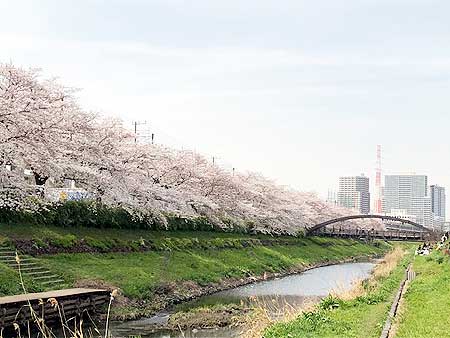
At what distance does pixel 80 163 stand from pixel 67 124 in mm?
3228

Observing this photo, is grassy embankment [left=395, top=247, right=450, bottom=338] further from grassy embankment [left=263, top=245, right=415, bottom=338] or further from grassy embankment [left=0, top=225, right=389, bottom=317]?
grassy embankment [left=0, top=225, right=389, bottom=317]

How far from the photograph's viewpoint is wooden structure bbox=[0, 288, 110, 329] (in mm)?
16656

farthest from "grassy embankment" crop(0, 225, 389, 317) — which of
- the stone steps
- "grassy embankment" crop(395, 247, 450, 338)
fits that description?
"grassy embankment" crop(395, 247, 450, 338)

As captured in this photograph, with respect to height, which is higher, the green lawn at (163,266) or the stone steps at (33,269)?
the stone steps at (33,269)

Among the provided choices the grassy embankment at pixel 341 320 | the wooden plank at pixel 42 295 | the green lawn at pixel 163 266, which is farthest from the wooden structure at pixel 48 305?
the grassy embankment at pixel 341 320

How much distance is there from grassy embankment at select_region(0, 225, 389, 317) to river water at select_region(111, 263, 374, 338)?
0.99m

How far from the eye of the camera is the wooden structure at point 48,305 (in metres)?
16.7

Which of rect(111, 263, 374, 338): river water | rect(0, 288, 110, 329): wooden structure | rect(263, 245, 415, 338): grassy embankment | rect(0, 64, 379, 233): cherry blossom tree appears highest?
rect(0, 64, 379, 233): cherry blossom tree

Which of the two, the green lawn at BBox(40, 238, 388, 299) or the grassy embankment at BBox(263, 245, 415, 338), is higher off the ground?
the grassy embankment at BBox(263, 245, 415, 338)

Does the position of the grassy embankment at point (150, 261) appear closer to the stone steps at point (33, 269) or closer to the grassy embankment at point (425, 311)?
the stone steps at point (33, 269)

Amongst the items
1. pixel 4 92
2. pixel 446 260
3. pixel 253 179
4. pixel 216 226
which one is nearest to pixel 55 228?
pixel 4 92

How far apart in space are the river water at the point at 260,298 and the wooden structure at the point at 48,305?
4.16 ft

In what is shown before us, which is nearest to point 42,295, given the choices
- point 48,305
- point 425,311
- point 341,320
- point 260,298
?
point 48,305

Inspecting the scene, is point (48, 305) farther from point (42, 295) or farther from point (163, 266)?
point (163, 266)
